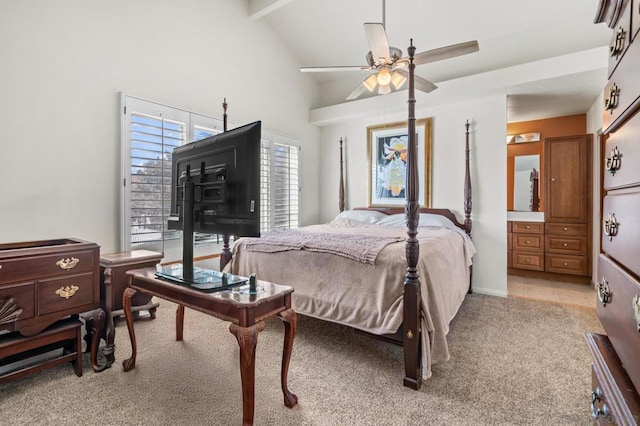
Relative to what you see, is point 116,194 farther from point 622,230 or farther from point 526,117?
point 526,117

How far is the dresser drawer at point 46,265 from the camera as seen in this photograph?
6.10 ft

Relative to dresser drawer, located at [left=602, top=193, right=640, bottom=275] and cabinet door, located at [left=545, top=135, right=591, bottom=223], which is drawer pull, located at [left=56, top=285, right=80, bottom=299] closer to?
dresser drawer, located at [left=602, top=193, right=640, bottom=275]

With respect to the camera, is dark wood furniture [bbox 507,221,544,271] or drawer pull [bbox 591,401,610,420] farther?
dark wood furniture [bbox 507,221,544,271]

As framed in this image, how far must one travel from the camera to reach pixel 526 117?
507 cm

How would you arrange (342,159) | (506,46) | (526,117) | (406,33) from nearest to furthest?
(506,46) → (406,33) → (526,117) → (342,159)

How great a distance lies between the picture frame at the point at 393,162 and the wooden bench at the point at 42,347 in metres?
4.03

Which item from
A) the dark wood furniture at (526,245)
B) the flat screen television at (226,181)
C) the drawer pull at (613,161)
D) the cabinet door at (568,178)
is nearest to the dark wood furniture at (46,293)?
the flat screen television at (226,181)

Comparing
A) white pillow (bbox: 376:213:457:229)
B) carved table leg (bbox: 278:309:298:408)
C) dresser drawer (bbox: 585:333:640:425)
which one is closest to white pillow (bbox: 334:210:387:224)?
white pillow (bbox: 376:213:457:229)

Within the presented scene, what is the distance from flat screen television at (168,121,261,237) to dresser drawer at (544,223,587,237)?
4.89 m

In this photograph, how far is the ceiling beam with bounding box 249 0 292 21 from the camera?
4.03 m

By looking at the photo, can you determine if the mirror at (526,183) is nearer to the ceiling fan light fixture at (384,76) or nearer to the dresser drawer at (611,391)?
the ceiling fan light fixture at (384,76)

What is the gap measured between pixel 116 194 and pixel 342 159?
3395 millimetres

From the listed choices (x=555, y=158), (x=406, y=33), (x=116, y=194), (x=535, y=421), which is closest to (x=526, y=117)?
(x=555, y=158)

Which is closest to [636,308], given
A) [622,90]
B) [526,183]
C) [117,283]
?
[622,90]
